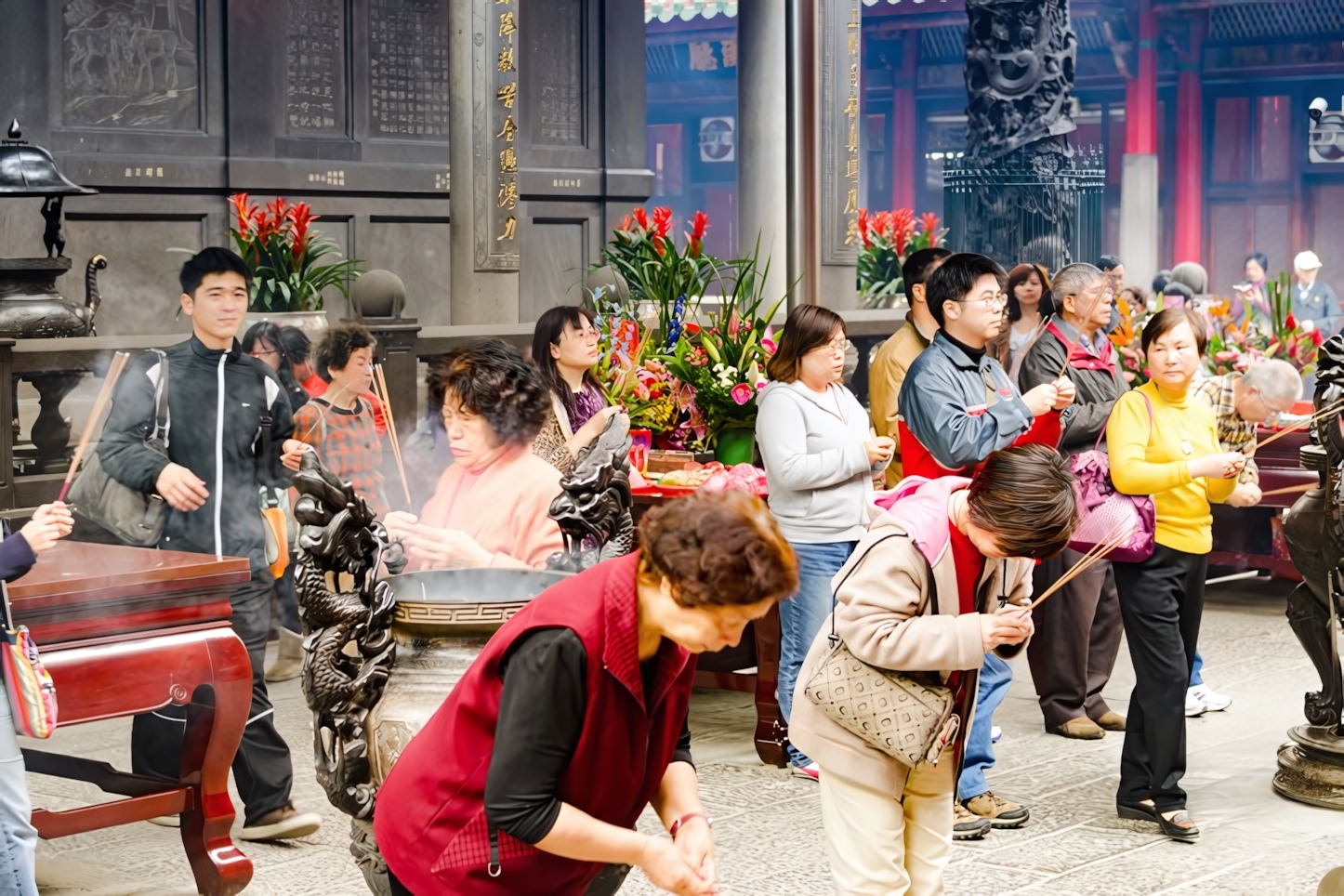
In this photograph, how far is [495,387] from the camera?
349 cm

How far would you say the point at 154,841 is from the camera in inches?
188

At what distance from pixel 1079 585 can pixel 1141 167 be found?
16.4 meters

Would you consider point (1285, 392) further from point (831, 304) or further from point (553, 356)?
point (831, 304)

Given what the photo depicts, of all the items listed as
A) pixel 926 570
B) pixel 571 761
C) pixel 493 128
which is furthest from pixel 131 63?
pixel 571 761

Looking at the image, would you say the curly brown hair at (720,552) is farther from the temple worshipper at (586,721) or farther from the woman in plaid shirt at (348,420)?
the woman in plaid shirt at (348,420)

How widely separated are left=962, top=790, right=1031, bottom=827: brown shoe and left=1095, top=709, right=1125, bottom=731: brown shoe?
44.9 inches

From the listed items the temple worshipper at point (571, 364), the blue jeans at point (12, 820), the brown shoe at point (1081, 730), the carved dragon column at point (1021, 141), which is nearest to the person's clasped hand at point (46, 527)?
the blue jeans at point (12, 820)

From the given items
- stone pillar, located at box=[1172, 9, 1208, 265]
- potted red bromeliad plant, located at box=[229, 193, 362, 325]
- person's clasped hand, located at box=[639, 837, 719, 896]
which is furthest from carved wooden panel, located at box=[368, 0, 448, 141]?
stone pillar, located at box=[1172, 9, 1208, 265]

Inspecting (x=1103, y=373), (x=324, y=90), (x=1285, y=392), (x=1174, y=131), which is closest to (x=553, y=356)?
(x=1103, y=373)

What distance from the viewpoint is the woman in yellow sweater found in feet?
15.1

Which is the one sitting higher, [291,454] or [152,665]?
[291,454]

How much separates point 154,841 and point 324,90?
26.3 feet

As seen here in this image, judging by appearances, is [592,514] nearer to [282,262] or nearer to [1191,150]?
[282,262]

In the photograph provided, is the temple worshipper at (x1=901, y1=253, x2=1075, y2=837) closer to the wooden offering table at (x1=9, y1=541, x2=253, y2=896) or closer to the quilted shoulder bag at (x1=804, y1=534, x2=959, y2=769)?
the quilted shoulder bag at (x1=804, y1=534, x2=959, y2=769)
